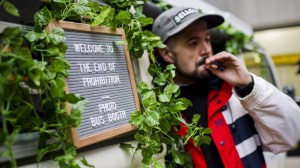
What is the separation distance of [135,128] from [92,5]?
0.49 m

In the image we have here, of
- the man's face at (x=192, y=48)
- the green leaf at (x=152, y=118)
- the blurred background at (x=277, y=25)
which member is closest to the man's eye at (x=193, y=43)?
the man's face at (x=192, y=48)

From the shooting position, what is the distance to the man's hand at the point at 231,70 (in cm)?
178

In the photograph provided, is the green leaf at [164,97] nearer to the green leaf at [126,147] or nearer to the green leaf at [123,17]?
the green leaf at [126,147]

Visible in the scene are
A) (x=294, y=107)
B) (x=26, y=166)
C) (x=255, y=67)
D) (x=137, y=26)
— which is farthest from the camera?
(x=255, y=67)

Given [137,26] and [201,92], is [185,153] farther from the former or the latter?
[137,26]

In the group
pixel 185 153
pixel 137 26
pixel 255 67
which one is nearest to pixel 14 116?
pixel 137 26

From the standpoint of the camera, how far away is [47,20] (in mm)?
1018

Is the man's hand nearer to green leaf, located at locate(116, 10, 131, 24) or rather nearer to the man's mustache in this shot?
the man's mustache

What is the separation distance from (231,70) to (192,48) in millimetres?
272

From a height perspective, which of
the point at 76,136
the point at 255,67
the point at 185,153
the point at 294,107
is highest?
the point at 255,67

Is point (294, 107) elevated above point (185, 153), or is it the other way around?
point (294, 107)

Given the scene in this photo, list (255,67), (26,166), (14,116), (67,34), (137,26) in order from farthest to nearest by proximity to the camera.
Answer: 1. (255,67)
2. (137,26)
3. (67,34)
4. (26,166)
5. (14,116)

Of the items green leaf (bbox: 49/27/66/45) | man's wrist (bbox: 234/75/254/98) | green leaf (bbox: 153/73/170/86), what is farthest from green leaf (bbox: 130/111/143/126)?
man's wrist (bbox: 234/75/254/98)

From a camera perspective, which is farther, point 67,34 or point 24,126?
point 67,34
